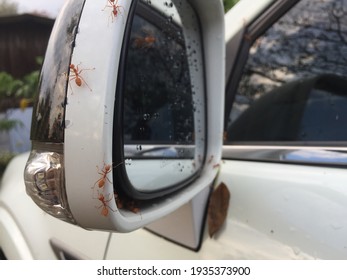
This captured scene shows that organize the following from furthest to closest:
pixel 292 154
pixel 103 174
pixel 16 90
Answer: pixel 16 90
pixel 292 154
pixel 103 174

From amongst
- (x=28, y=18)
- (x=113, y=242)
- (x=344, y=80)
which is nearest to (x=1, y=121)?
(x=28, y=18)

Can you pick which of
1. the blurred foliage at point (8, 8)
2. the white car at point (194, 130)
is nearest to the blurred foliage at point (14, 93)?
the blurred foliage at point (8, 8)

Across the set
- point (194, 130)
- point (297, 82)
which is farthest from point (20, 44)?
point (297, 82)

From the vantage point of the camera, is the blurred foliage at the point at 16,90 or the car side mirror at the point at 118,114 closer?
the car side mirror at the point at 118,114

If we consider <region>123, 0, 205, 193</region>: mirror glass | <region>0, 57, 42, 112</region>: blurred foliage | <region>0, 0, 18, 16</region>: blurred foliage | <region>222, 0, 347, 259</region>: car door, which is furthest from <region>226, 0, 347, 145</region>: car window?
<region>0, 57, 42, 112</region>: blurred foliage

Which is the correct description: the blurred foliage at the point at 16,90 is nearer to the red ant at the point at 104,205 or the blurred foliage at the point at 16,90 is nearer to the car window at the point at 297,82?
the car window at the point at 297,82

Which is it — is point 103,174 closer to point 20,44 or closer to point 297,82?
point 297,82

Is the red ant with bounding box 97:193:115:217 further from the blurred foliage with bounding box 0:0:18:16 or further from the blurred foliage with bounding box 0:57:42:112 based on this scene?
the blurred foliage with bounding box 0:57:42:112

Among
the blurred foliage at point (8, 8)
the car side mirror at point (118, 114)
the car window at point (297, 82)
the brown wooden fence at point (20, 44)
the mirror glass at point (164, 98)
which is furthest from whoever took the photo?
the brown wooden fence at point (20, 44)
